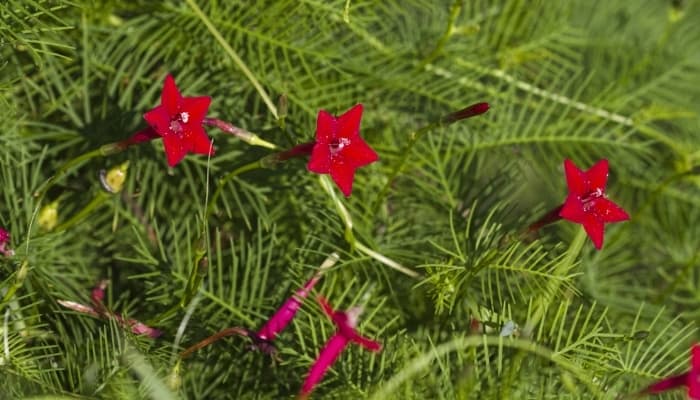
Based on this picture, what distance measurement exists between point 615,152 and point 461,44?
0.17 m

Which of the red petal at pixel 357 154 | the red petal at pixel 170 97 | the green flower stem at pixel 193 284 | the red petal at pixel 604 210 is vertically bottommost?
the green flower stem at pixel 193 284

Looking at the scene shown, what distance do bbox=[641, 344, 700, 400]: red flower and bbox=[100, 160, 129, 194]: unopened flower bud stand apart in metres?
0.37

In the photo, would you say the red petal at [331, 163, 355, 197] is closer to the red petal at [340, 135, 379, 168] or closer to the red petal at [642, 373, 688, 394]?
the red petal at [340, 135, 379, 168]

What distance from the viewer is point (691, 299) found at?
0.83m

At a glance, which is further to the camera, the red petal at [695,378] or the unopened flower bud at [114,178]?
the unopened flower bud at [114,178]

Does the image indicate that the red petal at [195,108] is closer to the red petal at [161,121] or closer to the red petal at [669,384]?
the red petal at [161,121]

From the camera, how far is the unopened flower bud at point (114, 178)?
2.13ft

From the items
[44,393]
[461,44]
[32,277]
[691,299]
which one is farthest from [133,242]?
[691,299]

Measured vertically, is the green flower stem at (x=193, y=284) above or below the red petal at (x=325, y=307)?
above

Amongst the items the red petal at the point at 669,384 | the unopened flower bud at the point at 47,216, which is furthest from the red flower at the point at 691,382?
the unopened flower bud at the point at 47,216

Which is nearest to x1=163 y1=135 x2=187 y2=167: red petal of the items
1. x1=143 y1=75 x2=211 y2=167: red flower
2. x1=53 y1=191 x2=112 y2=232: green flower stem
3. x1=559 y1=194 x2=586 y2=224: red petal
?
x1=143 y1=75 x2=211 y2=167: red flower

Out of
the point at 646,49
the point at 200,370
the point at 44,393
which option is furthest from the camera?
the point at 646,49

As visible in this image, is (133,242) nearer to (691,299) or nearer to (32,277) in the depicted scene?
(32,277)

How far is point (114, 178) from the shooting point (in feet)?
2.13
